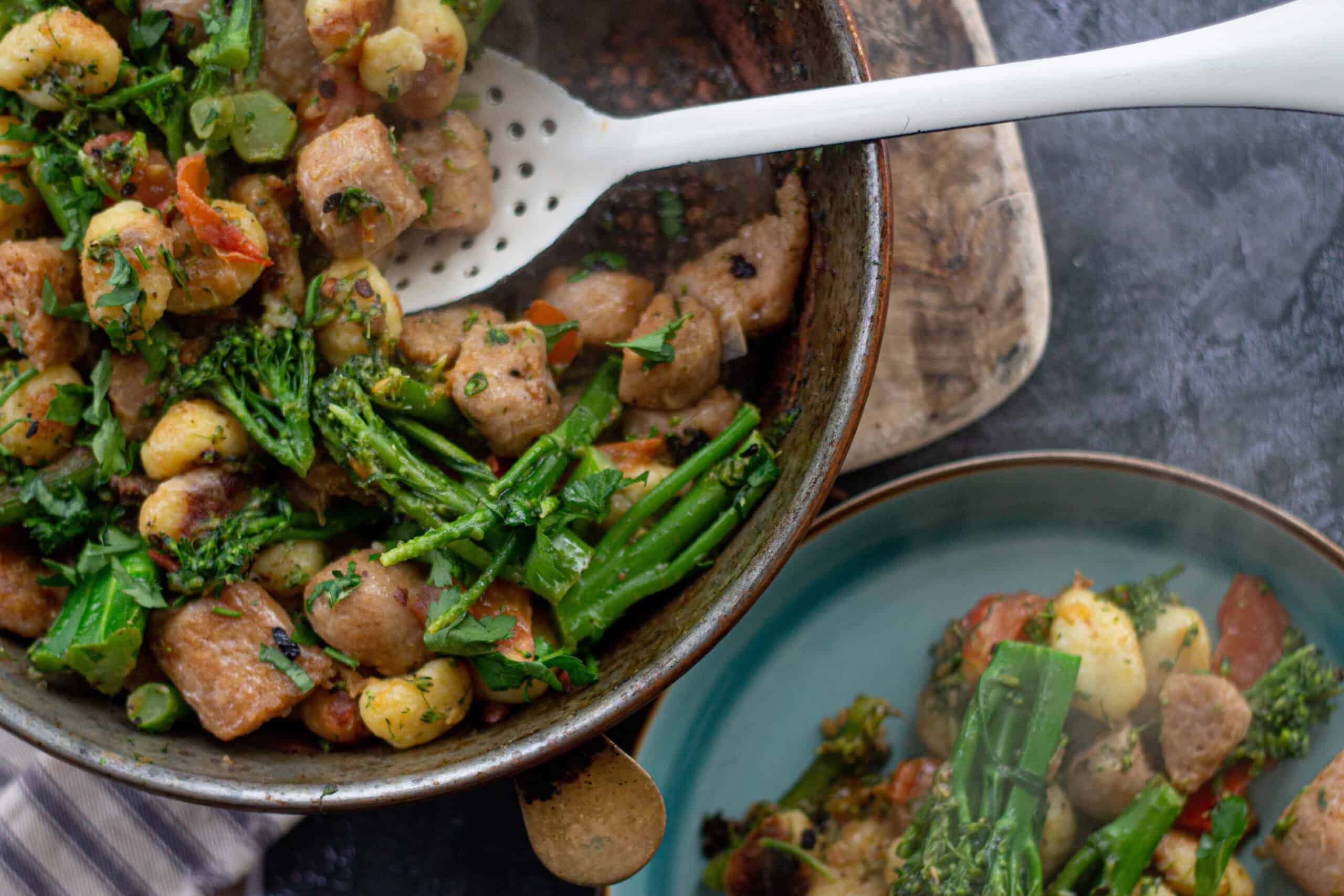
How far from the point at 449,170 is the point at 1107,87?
52.4 inches

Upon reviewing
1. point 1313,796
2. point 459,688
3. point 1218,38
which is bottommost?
point 1313,796

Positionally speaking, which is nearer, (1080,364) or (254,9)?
(254,9)

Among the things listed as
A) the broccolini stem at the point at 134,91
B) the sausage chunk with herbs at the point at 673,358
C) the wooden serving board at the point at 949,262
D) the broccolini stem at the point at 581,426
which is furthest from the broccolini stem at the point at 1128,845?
the broccolini stem at the point at 134,91

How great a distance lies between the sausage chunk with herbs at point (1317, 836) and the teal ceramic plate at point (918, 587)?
0.25 ft

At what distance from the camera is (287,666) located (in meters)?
2.06

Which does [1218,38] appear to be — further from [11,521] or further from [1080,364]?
[11,521]

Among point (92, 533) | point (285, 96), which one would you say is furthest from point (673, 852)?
point (285, 96)

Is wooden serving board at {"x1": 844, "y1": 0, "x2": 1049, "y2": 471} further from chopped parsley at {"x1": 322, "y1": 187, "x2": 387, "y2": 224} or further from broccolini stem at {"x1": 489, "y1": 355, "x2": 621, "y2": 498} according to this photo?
chopped parsley at {"x1": 322, "y1": 187, "x2": 387, "y2": 224}

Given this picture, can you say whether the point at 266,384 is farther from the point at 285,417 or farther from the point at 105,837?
the point at 105,837

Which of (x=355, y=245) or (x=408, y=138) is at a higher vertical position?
(x=408, y=138)

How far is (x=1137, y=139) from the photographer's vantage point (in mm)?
2715

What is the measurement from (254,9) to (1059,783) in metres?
2.54

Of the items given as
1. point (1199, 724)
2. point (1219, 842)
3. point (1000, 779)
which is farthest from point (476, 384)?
point (1219, 842)

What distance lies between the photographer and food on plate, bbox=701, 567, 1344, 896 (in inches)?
92.6
